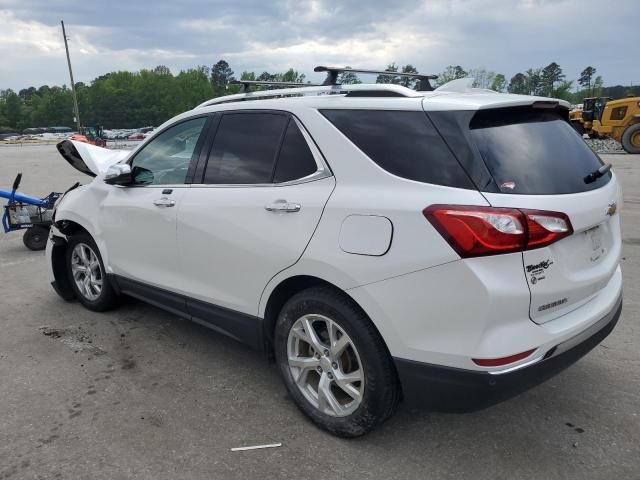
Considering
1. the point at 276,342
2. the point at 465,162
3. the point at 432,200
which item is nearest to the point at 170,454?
the point at 276,342

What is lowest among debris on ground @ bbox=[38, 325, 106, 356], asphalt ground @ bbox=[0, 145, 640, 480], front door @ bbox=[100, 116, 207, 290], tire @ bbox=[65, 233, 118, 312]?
debris on ground @ bbox=[38, 325, 106, 356]

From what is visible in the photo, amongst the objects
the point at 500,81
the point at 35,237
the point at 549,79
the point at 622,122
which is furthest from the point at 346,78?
the point at 549,79

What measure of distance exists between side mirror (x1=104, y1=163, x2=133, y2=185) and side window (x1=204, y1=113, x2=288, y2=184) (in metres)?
0.89

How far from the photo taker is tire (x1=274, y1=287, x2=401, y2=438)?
8.66ft

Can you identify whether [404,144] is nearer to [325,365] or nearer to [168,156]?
[325,365]

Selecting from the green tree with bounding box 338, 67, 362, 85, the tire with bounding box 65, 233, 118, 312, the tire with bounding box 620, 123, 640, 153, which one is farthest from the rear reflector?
the tire with bounding box 620, 123, 640, 153

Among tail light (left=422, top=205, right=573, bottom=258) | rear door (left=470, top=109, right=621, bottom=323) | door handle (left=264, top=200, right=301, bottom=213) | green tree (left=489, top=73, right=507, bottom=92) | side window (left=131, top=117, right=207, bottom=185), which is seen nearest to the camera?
tail light (left=422, top=205, right=573, bottom=258)

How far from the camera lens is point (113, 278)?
4457 mm

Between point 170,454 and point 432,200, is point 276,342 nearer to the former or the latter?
point 170,454

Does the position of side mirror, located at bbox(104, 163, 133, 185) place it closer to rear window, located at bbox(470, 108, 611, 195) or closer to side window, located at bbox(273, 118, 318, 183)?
side window, located at bbox(273, 118, 318, 183)

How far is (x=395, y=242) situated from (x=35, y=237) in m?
6.75

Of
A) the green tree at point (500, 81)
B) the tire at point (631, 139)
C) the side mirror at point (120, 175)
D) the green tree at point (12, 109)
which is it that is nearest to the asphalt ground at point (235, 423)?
the side mirror at point (120, 175)

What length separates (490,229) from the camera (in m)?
2.28

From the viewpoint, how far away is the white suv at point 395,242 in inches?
91.8
